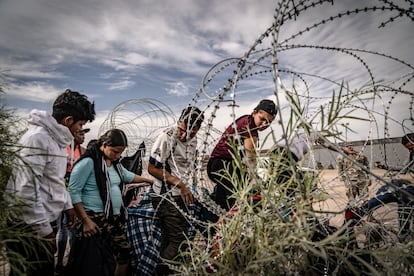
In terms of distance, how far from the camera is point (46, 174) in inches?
72.0

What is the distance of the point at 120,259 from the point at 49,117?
168cm

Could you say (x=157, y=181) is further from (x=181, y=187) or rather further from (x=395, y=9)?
(x=395, y=9)

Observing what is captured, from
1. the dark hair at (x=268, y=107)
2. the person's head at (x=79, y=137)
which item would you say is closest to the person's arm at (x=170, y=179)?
the dark hair at (x=268, y=107)

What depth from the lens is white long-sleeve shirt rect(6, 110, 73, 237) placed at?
172 centimetres

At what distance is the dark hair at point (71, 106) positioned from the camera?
6.90 feet

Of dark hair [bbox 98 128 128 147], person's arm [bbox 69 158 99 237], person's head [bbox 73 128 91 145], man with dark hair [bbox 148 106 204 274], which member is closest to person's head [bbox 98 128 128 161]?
dark hair [bbox 98 128 128 147]

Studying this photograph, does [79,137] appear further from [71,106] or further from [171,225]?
[171,225]

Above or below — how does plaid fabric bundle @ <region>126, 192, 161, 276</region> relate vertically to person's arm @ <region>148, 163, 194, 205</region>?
below

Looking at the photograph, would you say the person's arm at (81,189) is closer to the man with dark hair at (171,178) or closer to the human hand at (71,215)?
the human hand at (71,215)

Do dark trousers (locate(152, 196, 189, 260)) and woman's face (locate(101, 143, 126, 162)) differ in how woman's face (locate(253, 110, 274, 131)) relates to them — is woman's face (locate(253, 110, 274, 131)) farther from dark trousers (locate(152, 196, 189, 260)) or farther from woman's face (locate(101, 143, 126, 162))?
woman's face (locate(101, 143, 126, 162))

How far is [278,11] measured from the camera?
1.24 m

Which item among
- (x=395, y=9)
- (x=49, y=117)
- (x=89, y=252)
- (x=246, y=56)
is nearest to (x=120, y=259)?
(x=89, y=252)

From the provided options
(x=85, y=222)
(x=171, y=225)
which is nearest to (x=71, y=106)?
(x=85, y=222)

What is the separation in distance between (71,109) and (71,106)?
0.08ft
